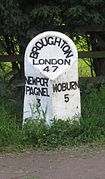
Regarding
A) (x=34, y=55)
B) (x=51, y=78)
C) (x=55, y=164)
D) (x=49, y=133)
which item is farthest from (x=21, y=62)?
(x=55, y=164)

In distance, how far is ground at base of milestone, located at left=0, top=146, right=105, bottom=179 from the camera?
541 cm

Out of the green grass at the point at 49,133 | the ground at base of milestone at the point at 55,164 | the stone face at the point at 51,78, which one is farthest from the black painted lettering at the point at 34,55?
the ground at base of milestone at the point at 55,164

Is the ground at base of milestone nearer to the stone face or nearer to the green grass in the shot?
the green grass

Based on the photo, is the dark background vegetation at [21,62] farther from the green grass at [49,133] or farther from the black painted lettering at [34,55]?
the black painted lettering at [34,55]

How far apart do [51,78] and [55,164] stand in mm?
1342

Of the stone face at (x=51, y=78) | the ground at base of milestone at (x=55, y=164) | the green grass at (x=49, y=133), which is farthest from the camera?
the stone face at (x=51, y=78)

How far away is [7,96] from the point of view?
795 centimetres

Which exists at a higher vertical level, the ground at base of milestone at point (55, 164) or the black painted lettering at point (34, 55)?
the black painted lettering at point (34, 55)

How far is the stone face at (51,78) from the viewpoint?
21.9ft

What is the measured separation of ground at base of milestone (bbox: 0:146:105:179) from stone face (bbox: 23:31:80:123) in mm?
668

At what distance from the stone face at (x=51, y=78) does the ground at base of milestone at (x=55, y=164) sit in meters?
0.67

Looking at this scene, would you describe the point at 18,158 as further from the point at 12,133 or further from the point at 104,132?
the point at 104,132

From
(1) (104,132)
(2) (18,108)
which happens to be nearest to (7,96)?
(2) (18,108)

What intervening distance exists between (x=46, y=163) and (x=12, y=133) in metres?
0.86
